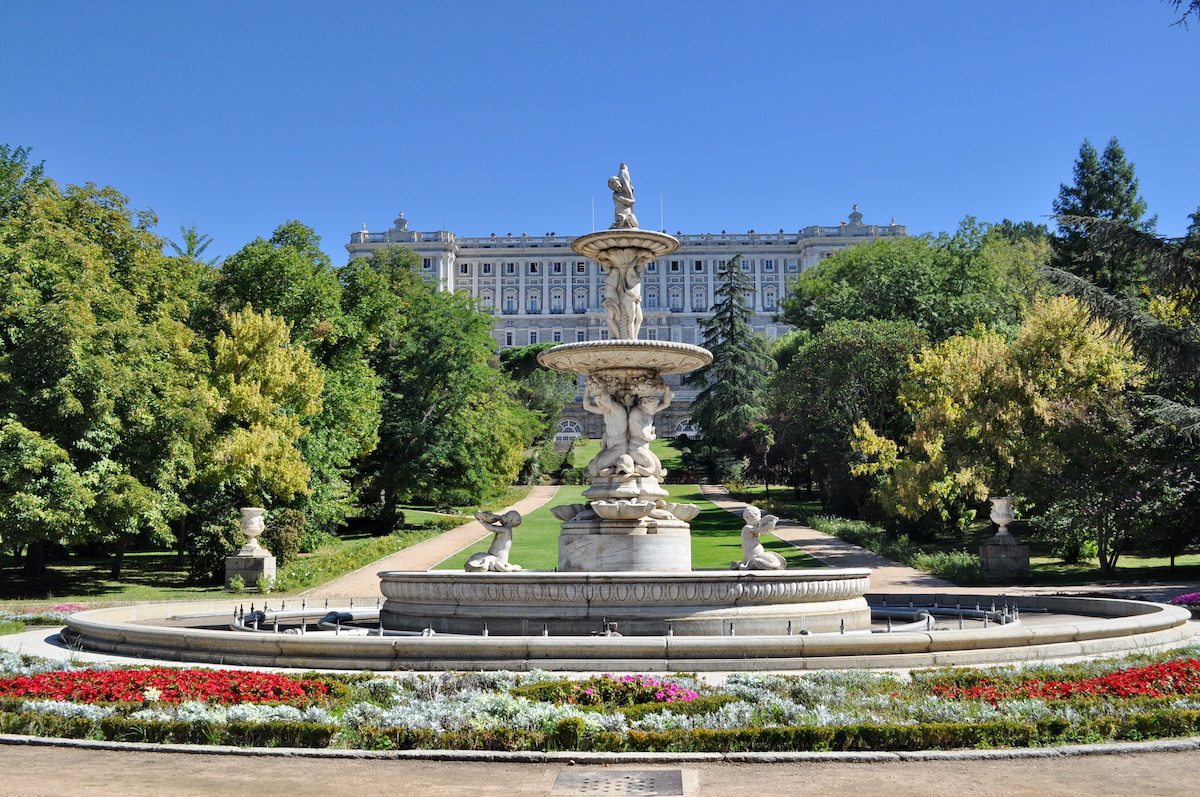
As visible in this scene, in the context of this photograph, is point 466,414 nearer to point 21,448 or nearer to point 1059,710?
point 21,448

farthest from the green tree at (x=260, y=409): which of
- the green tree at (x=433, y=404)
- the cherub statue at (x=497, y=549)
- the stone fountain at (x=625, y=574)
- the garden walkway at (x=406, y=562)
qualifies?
the cherub statue at (x=497, y=549)

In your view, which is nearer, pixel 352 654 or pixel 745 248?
pixel 352 654

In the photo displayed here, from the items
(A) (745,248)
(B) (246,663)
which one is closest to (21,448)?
(B) (246,663)

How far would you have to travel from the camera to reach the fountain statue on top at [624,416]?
14586mm

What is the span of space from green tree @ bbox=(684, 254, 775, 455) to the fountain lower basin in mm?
41645

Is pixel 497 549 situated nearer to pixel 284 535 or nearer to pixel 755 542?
pixel 755 542

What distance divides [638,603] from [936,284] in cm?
3596

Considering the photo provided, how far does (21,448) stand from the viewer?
20641 millimetres

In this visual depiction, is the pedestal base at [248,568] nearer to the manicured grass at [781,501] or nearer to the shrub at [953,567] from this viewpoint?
the shrub at [953,567]

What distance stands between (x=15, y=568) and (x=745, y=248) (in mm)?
115690

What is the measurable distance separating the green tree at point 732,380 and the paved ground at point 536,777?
47108 millimetres

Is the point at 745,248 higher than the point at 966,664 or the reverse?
higher

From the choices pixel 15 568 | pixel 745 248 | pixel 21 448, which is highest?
pixel 745 248

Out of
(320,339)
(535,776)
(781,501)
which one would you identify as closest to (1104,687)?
(535,776)
